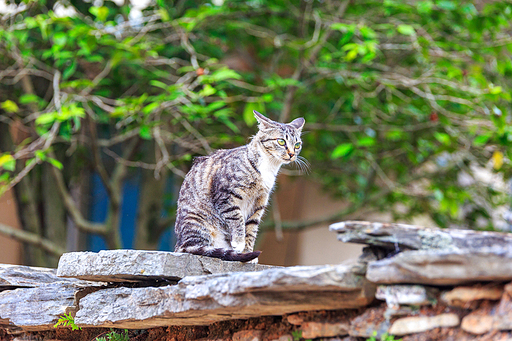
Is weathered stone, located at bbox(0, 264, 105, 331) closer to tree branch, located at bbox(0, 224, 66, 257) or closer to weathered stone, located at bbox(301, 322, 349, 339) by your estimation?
weathered stone, located at bbox(301, 322, 349, 339)

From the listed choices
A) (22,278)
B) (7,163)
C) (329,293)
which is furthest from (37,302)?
(329,293)

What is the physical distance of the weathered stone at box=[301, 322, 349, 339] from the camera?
2.26 meters

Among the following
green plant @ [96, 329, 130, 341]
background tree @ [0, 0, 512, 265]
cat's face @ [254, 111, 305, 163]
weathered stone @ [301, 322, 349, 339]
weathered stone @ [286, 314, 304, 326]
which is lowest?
green plant @ [96, 329, 130, 341]

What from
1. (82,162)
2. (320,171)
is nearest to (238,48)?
(320,171)

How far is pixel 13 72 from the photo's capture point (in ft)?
19.4

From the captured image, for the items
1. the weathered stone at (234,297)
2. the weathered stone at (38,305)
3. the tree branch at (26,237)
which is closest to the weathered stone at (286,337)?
the weathered stone at (234,297)

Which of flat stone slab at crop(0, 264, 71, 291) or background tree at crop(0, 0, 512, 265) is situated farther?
background tree at crop(0, 0, 512, 265)

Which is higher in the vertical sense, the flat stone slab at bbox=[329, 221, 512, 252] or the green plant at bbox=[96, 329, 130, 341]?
the flat stone slab at bbox=[329, 221, 512, 252]

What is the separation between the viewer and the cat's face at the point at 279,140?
331cm

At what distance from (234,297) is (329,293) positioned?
418 millimetres

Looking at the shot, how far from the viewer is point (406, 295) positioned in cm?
Answer: 204

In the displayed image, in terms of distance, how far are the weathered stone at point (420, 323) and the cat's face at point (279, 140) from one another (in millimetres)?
1442

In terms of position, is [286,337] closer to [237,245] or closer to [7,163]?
[237,245]

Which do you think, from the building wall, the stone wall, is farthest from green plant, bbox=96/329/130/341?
the building wall
